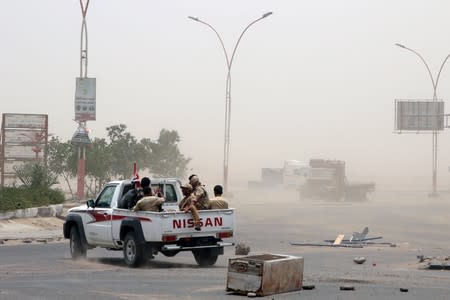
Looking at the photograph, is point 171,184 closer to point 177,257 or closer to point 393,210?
point 177,257

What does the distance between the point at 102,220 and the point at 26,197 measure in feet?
54.0

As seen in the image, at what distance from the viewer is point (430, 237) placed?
109 feet

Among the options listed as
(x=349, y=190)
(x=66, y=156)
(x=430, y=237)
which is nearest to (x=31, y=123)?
(x=66, y=156)

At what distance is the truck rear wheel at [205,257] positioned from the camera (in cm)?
2077

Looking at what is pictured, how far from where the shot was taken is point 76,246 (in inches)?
879

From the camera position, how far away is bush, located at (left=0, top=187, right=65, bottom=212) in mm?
34594

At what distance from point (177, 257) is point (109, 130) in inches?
2040

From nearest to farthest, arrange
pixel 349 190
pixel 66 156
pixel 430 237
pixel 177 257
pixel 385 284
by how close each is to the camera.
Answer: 1. pixel 385 284
2. pixel 177 257
3. pixel 430 237
4. pixel 66 156
5. pixel 349 190

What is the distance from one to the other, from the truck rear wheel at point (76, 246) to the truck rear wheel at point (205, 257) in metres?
2.84

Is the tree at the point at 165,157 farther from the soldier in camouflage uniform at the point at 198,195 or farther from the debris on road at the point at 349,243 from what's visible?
the soldier in camouflage uniform at the point at 198,195

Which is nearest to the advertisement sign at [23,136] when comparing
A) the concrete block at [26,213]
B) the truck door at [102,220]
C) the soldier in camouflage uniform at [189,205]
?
the concrete block at [26,213]

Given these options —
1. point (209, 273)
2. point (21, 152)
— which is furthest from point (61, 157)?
point (209, 273)

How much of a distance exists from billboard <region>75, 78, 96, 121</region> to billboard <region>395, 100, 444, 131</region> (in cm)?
4493

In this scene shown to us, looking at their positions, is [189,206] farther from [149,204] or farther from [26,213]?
[26,213]
